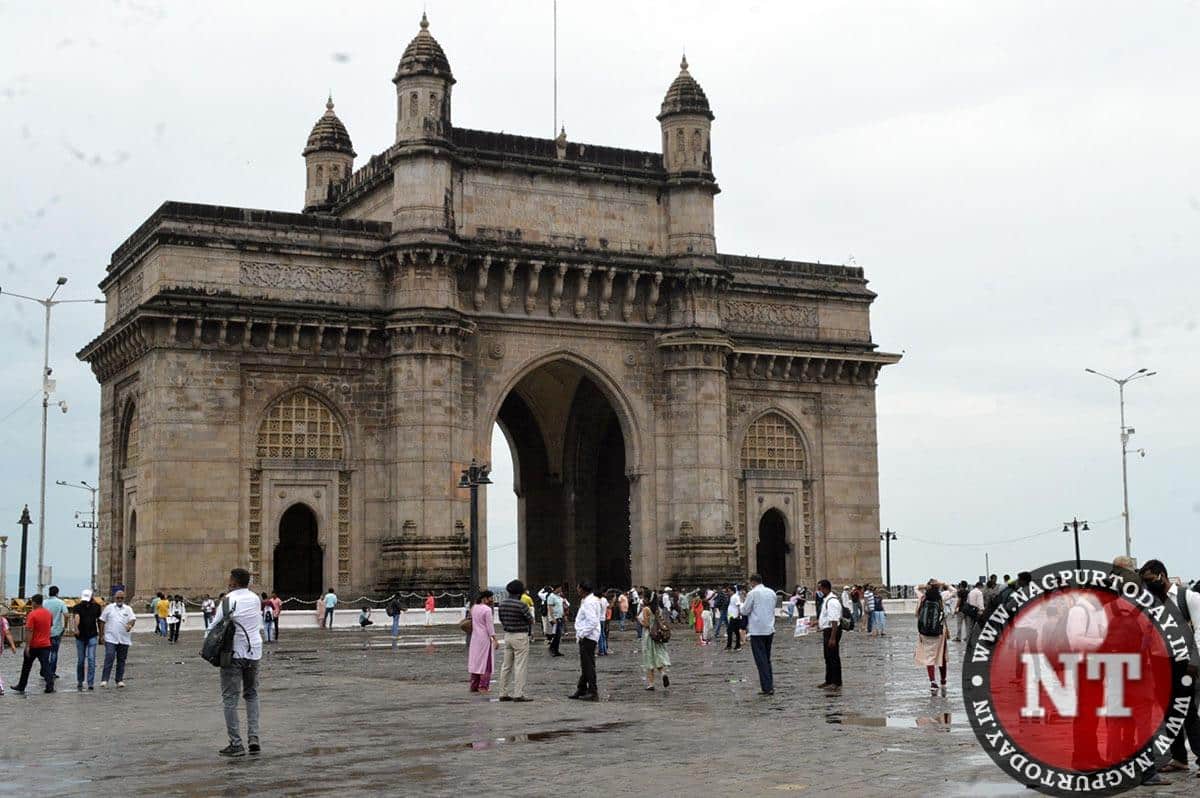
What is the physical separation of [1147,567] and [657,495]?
36570 millimetres

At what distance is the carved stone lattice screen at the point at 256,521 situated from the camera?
43719 millimetres

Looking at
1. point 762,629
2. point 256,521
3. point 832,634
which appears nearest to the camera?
point 762,629

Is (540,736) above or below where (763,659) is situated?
below

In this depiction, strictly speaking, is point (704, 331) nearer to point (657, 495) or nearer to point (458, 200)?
point (657, 495)

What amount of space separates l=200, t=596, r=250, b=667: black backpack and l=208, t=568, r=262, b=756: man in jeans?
0.02m

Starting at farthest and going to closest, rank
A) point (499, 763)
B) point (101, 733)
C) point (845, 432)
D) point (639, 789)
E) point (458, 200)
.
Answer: point (845, 432), point (458, 200), point (101, 733), point (499, 763), point (639, 789)

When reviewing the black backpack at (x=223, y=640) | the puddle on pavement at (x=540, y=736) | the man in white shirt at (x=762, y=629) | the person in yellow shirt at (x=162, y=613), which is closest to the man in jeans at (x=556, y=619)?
the man in white shirt at (x=762, y=629)

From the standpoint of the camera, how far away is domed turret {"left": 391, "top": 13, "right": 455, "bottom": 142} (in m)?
45.6

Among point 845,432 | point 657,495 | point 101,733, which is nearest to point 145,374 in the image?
point 657,495

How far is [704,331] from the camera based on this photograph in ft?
159

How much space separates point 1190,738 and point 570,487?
1744 inches

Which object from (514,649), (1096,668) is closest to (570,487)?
(514,649)

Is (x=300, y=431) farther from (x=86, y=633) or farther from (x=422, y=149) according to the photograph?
(x=86, y=633)

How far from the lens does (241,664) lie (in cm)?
1463
